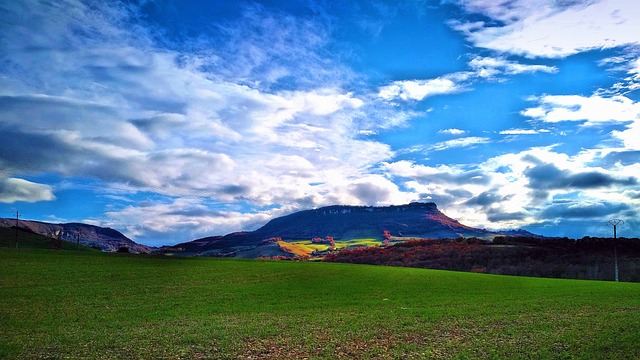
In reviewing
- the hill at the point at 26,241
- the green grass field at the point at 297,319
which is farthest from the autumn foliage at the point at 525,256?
the hill at the point at 26,241

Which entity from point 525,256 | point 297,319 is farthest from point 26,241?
point 525,256

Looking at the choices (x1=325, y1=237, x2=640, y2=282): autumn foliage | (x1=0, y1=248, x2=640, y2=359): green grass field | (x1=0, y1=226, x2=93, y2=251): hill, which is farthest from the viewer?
(x1=0, y1=226, x2=93, y2=251): hill

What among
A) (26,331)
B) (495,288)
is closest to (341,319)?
(26,331)

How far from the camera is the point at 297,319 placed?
3831 centimetres

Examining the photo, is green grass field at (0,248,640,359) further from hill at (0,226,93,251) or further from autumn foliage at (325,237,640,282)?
A: hill at (0,226,93,251)

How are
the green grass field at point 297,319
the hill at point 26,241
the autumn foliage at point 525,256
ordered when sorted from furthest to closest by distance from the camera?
the hill at point 26,241 → the autumn foliage at point 525,256 → the green grass field at point 297,319

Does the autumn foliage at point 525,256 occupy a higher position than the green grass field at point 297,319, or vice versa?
the autumn foliage at point 525,256

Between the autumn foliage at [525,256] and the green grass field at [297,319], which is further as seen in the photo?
the autumn foliage at [525,256]

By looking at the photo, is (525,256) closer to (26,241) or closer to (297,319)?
(297,319)

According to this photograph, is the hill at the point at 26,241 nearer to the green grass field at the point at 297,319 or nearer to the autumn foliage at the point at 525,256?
the green grass field at the point at 297,319

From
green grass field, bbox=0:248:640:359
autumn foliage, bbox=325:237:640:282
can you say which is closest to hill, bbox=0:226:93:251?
green grass field, bbox=0:248:640:359

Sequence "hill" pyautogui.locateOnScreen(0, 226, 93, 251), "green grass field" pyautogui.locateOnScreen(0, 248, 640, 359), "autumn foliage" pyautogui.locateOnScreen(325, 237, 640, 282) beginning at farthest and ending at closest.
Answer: "hill" pyautogui.locateOnScreen(0, 226, 93, 251), "autumn foliage" pyautogui.locateOnScreen(325, 237, 640, 282), "green grass field" pyautogui.locateOnScreen(0, 248, 640, 359)

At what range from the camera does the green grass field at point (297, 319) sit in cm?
2752

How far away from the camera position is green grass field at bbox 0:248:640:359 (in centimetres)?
2752
